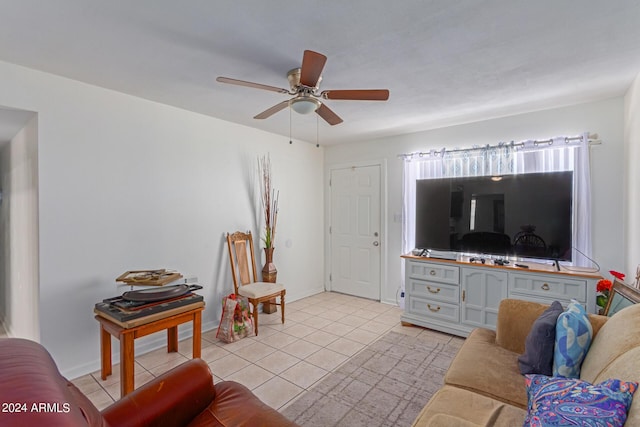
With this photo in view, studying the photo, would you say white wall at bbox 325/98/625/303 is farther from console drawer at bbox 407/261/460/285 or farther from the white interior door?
console drawer at bbox 407/261/460/285

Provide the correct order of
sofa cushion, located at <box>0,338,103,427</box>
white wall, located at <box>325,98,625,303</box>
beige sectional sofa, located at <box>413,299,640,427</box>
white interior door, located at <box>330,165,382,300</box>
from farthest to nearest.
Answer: white interior door, located at <box>330,165,382,300</box> < white wall, located at <box>325,98,625,303</box> < beige sectional sofa, located at <box>413,299,640,427</box> < sofa cushion, located at <box>0,338,103,427</box>

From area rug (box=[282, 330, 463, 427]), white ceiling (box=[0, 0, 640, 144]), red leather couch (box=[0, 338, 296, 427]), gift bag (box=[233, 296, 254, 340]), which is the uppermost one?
white ceiling (box=[0, 0, 640, 144])

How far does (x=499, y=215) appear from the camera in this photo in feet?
10.8

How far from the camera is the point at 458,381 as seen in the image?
167 cm

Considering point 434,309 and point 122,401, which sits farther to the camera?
point 434,309

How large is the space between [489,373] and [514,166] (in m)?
2.51

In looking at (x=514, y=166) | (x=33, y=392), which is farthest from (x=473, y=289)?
(x=33, y=392)

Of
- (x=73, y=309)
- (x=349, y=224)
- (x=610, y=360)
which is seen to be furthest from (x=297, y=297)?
(x=610, y=360)

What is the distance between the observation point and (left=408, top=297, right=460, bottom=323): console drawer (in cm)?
339

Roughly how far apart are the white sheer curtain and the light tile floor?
122cm

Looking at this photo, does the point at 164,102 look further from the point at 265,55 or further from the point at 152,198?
the point at 265,55

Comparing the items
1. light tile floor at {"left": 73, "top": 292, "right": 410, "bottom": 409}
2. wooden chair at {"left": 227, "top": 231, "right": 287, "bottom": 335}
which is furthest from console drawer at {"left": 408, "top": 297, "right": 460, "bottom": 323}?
wooden chair at {"left": 227, "top": 231, "right": 287, "bottom": 335}

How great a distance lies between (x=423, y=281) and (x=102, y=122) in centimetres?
364

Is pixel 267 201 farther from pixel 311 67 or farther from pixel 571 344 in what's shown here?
pixel 571 344
